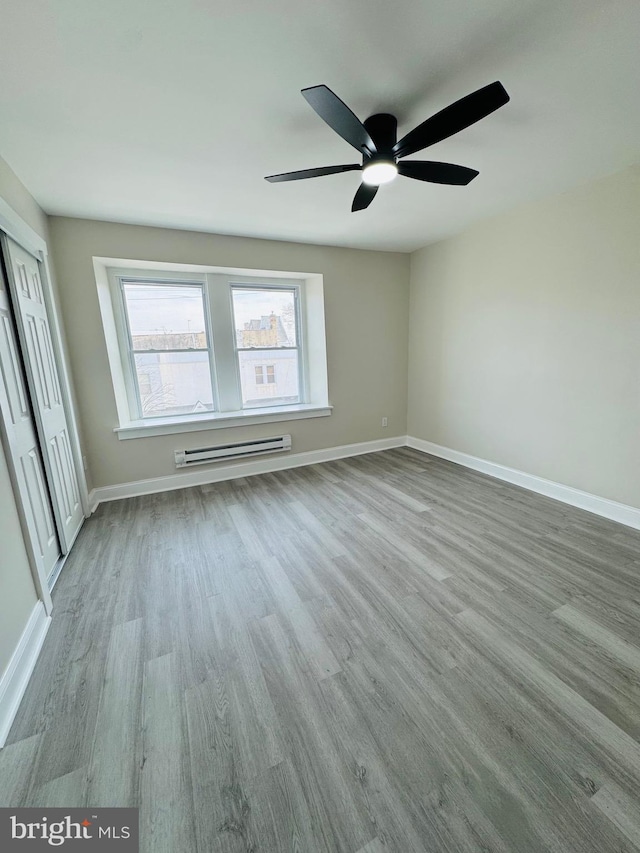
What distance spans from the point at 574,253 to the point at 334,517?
293 cm

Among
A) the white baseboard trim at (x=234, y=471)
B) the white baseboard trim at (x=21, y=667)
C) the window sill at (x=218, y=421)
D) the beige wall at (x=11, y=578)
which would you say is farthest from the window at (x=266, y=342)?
the white baseboard trim at (x=21, y=667)

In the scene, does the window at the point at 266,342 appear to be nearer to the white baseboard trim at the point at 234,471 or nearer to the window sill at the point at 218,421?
the window sill at the point at 218,421

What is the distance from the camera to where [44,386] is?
229 cm

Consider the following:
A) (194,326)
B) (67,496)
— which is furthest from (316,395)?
(67,496)

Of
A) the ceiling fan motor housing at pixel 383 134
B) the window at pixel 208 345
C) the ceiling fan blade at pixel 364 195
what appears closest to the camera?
the ceiling fan motor housing at pixel 383 134

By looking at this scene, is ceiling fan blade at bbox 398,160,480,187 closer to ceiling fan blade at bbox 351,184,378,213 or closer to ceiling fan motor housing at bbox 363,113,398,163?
ceiling fan motor housing at bbox 363,113,398,163

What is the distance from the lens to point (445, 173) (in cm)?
181

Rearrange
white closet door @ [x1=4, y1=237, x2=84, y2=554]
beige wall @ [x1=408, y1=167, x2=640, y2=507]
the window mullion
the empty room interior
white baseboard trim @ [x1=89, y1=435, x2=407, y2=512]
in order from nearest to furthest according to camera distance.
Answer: the empty room interior
white closet door @ [x1=4, y1=237, x2=84, y2=554]
beige wall @ [x1=408, y1=167, x2=640, y2=507]
white baseboard trim @ [x1=89, y1=435, x2=407, y2=512]
the window mullion

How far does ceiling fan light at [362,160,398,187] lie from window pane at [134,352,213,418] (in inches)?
101

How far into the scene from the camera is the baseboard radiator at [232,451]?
11.6 feet

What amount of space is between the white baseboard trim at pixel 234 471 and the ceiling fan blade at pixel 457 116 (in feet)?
10.2

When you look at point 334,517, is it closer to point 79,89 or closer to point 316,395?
point 316,395

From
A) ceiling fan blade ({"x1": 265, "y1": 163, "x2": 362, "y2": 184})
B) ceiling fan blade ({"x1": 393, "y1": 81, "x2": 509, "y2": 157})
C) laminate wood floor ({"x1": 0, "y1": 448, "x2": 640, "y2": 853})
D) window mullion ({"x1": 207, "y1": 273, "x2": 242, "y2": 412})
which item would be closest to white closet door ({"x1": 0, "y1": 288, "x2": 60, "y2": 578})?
laminate wood floor ({"x1": 0, "y1": 448, "x2": 640, "y2": 853})

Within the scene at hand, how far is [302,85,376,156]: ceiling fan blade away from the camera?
3.99ft
